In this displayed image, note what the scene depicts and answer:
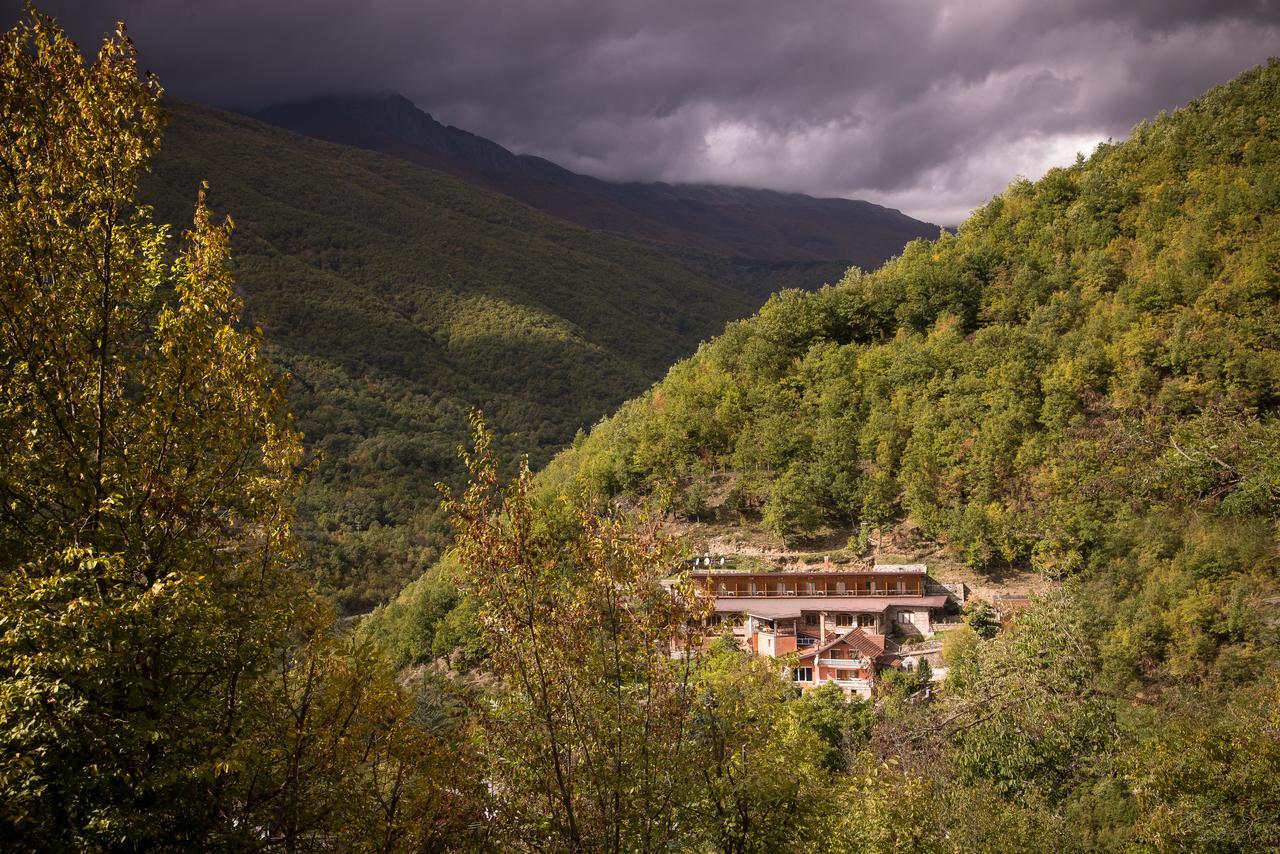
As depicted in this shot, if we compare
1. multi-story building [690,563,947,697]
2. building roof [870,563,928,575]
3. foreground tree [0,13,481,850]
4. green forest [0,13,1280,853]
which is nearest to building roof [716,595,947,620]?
multi-story building [690,563,947,697]

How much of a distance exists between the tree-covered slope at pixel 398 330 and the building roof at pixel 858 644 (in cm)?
3609

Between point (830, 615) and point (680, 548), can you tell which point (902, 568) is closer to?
point (830, 615)

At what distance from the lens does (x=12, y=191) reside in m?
6.59

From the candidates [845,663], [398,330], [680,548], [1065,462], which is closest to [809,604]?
[845,663]

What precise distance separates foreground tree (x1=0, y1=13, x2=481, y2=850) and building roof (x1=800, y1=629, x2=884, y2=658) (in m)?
26.0

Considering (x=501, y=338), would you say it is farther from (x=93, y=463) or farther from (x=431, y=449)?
(x=93, y=463)

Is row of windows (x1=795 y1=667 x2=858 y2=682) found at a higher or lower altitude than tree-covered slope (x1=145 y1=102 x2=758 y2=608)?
lower

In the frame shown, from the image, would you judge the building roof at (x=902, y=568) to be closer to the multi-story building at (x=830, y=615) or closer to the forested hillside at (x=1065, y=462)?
the multi-story building at (x=830, y=615)

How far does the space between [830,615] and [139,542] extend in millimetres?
31097

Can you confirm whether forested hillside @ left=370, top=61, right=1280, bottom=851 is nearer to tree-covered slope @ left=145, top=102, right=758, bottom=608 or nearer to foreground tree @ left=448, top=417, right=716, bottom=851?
foreground tree @ left=448, top=417, right=716, bottom=851

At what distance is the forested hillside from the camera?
1452 centimetres

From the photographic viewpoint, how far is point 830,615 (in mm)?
34250

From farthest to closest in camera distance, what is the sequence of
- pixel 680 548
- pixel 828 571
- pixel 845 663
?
pixel 828 571
pixel 845 663
pixel 680 548

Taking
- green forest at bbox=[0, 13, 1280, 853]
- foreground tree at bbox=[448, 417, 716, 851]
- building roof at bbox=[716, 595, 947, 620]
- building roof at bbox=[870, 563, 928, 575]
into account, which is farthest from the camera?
building roof at bbox=[870, 563, 928, 575]
